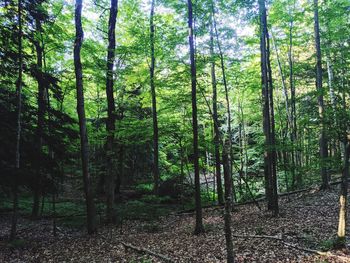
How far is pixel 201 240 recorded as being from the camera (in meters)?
9.66

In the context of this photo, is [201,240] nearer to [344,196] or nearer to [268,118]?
[344,196]

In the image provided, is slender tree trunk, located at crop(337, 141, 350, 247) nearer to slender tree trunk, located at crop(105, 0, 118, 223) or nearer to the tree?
the tree

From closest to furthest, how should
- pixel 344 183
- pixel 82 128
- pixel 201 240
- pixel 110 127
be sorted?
pixel 344 183 < pixel 201 240 < pixel 82 128 < pixel 110 127

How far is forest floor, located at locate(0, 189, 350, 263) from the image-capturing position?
7.61m

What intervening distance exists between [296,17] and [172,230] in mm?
13393

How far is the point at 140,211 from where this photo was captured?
13.2 m

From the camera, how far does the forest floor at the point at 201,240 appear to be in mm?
7613

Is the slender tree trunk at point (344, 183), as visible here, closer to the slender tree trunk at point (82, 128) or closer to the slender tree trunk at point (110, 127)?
the slender tree trunk at point (82, 128)

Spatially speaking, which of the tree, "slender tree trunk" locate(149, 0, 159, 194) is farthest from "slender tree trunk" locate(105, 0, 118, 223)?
the tree

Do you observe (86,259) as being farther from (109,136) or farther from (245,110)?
(245,110)

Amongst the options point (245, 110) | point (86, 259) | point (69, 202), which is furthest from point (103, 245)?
point (245, 110)

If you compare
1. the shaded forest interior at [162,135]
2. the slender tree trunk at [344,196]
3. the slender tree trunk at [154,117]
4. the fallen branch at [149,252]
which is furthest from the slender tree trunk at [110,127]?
the slender tree trunk at [344,196]

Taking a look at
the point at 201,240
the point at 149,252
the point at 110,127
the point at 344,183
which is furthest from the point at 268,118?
the point at 110,127

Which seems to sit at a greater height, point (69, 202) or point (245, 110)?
point (245, 110)
